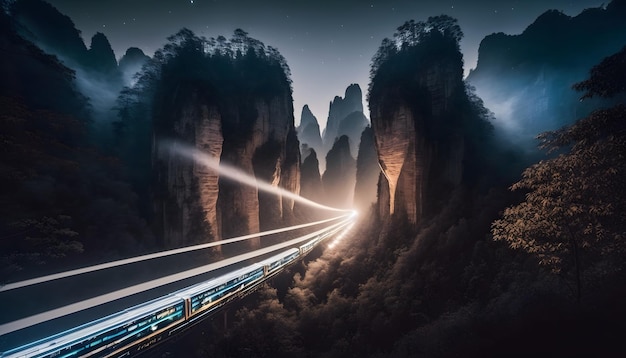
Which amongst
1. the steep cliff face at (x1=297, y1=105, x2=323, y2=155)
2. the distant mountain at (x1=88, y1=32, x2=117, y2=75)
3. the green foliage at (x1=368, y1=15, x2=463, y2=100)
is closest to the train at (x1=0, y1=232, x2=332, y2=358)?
the green foliage at (x1=368, y1=15, x2=463, y2=100)

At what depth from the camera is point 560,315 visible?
20.4ft

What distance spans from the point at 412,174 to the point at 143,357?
78.1 ft

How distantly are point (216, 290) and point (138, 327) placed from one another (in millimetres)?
3067

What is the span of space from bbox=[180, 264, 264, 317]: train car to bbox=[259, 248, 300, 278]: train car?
138cm

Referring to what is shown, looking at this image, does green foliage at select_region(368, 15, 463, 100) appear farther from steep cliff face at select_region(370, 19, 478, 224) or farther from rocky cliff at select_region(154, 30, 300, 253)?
rocky cliff at select_region(154, 30, 300, 253)

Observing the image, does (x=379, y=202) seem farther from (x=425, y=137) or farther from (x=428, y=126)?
(x=428, y=126)

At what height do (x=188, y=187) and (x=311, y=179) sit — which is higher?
(x=311, y=179)

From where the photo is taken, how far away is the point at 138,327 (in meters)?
7.09

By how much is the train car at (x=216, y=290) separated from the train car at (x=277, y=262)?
54.2 inches

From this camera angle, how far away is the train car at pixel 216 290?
887cm

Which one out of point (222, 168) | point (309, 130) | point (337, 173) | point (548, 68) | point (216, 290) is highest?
point (309, 130)

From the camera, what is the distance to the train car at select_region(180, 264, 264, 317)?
8.87 meters

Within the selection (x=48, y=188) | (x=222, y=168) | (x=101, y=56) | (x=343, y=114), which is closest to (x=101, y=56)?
(x=101, y=56)

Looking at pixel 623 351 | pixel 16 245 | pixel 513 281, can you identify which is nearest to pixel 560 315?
pixel 623 351
